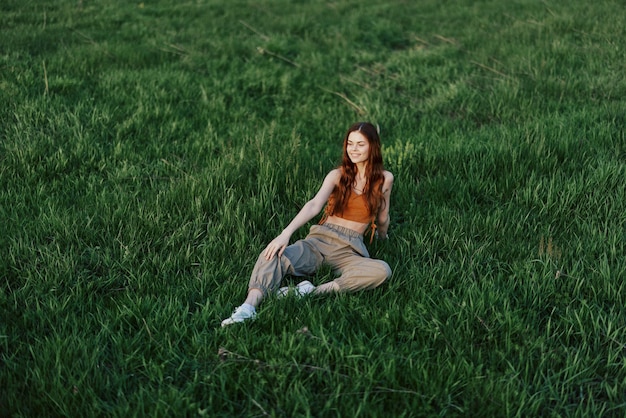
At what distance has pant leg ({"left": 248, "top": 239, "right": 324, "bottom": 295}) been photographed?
3.03 meters

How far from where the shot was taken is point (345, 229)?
346cm

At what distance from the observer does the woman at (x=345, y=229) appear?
10.1 ft

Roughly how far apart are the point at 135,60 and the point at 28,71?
3.80 ft

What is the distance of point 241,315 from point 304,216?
76cm

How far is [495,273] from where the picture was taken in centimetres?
327

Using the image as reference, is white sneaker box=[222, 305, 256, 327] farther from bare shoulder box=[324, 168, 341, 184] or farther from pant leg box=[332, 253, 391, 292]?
bare shoulder box=[324, 168, 341, 184]

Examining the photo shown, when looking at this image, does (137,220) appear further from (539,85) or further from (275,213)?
(539,85)

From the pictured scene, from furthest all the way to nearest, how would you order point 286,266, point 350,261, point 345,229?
point 345,229
point 350,261
point 286,266

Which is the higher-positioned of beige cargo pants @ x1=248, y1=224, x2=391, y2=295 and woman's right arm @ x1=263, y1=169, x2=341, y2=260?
woman's right arm @ x1=263, y1=169, x2=341, y2=260

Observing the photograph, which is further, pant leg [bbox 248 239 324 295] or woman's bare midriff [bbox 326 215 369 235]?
woman's bare midriff [bbox 326 215 369 235]

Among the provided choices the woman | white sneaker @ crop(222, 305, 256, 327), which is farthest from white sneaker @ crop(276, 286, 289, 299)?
white sneaker @ crop(222, 305, 256, 327)

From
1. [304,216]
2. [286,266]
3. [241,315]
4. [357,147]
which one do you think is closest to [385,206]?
[357,147]

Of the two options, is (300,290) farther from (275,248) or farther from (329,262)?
(329,262)

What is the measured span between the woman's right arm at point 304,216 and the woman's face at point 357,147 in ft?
0.46
